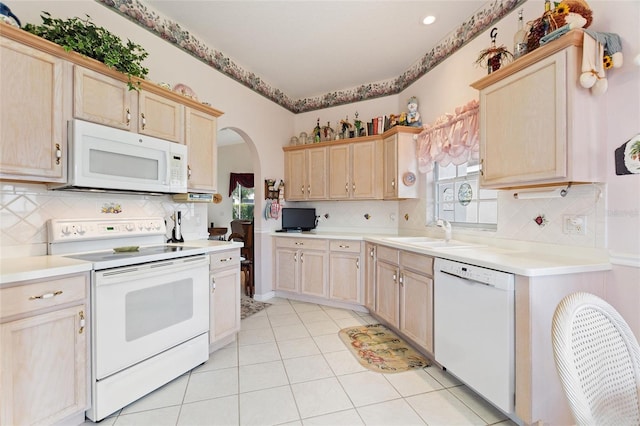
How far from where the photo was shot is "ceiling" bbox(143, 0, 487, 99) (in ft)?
8.09

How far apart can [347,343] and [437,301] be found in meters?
0.99

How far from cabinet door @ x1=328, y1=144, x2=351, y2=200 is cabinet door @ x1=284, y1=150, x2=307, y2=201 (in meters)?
0.44

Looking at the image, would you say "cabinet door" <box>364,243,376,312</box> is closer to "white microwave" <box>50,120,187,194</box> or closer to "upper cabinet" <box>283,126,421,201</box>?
"upper cabinet" <box>283,126,421,201</box>

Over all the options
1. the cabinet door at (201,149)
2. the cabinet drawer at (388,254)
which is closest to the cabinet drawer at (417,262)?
the cabinet drawer at (388,254)

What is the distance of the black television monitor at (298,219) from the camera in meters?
4.10

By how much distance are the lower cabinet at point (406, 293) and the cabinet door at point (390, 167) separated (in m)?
0.79

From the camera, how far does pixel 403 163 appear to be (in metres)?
3.30

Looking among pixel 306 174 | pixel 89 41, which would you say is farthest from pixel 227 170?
pixel 89 41

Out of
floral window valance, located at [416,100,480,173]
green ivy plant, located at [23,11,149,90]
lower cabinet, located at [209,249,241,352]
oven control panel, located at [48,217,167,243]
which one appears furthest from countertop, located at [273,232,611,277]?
green ivy plant, located at [23,11,149,90]

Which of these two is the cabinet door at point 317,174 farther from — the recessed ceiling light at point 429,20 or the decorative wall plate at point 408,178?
the recessed ceiling light at point 429,20

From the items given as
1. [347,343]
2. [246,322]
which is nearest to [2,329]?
[246,322]

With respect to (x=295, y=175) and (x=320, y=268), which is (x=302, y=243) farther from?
(x=295, y=175)

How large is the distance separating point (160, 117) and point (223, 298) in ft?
5.22

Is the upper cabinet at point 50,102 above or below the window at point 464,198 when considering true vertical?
above
